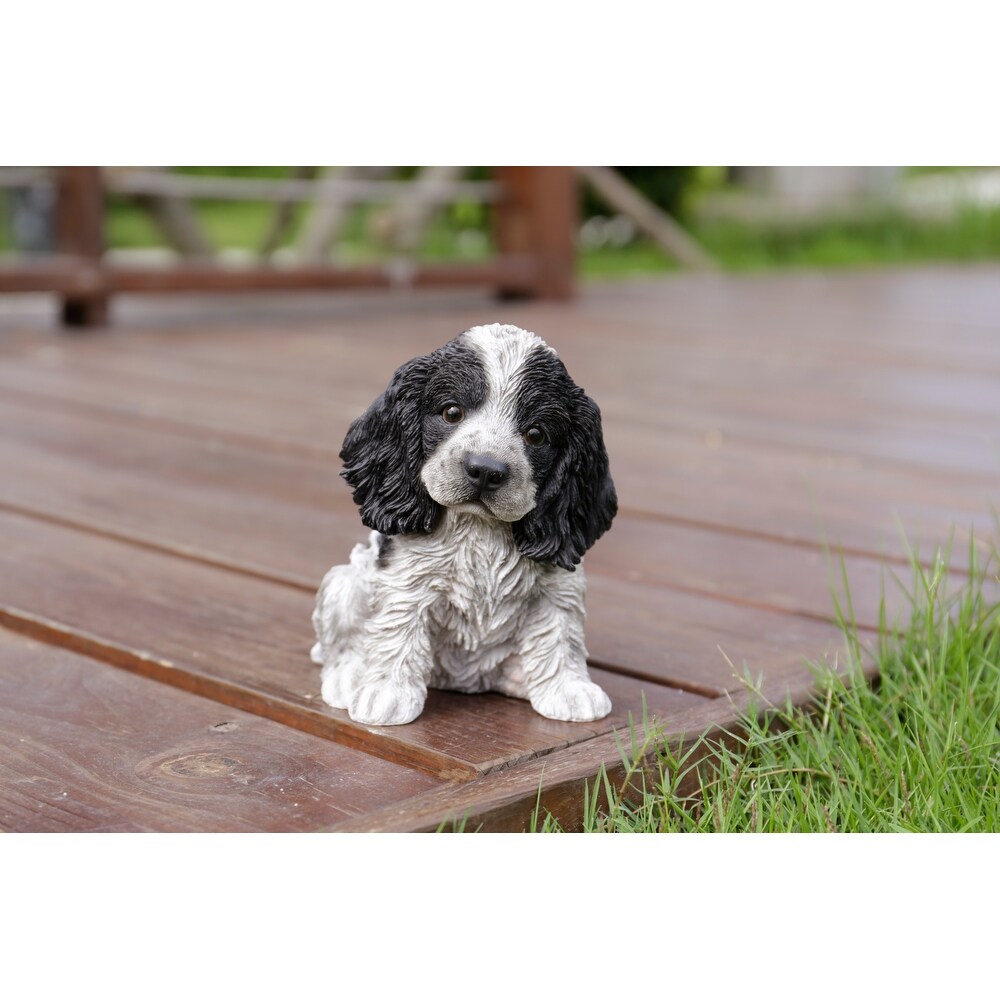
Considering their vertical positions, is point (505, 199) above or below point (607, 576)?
above

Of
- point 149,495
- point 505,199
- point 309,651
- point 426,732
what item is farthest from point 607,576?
point 505,199

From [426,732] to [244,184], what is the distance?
4.47 m

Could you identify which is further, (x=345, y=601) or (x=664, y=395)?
(x=664, y=395)

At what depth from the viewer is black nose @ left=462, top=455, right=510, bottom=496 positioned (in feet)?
5.60

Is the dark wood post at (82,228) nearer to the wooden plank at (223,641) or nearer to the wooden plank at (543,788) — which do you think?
the wooden plank at (223,641)

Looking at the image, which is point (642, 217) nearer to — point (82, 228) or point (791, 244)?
point (791, 244)

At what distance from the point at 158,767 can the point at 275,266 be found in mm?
4288

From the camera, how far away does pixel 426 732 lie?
1814 mm

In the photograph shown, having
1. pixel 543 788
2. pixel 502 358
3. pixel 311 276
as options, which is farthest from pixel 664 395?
pixel 543 788

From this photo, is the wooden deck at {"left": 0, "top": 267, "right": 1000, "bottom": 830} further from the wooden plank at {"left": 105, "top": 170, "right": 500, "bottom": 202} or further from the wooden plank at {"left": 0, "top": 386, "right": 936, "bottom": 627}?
the wooden plank at {"left": 105, "top": 170, "right": 500, "bottom": 202}

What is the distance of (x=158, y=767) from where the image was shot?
68.5 inches

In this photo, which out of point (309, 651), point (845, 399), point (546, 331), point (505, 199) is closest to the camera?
point (309, 651)

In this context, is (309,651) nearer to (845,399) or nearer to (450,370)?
(450,370)

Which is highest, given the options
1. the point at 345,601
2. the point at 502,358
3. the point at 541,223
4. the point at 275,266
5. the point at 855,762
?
the point at 502,358
